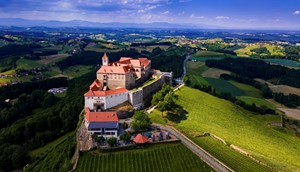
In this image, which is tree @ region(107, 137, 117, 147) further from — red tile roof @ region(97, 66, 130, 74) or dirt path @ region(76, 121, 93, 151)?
red tile roof @ region(97, 66, 130, 74)

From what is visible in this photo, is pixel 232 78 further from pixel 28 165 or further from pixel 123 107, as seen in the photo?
pixel 28 165

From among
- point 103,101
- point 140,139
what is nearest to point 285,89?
point 103,101

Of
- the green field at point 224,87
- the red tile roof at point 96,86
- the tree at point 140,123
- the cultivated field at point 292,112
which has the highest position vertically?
the red tile roof at point 96,86

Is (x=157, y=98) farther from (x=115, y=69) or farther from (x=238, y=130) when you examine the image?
(x=238, y=130)

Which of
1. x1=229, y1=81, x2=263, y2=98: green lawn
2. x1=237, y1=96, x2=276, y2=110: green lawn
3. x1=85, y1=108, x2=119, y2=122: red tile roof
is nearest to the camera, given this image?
x1=85, y1=108, x2=119, y2=122: red tile roof

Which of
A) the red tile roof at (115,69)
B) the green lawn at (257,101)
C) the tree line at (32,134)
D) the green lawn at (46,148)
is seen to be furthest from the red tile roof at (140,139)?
the green lawn at (257,101)

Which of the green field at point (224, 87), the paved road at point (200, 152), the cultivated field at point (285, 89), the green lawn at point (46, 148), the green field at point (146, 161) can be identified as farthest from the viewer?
the cultivated field at point (285, 89)

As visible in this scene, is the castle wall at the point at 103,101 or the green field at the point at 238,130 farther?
the castle wall at the point at 103,101

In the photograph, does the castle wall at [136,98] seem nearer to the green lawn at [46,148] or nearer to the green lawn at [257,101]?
the green lawn at [46,148]

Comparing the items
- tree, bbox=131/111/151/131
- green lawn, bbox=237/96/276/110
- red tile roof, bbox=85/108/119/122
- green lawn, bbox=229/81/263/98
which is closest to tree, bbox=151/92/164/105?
tree, bbox=131/111/151/131
